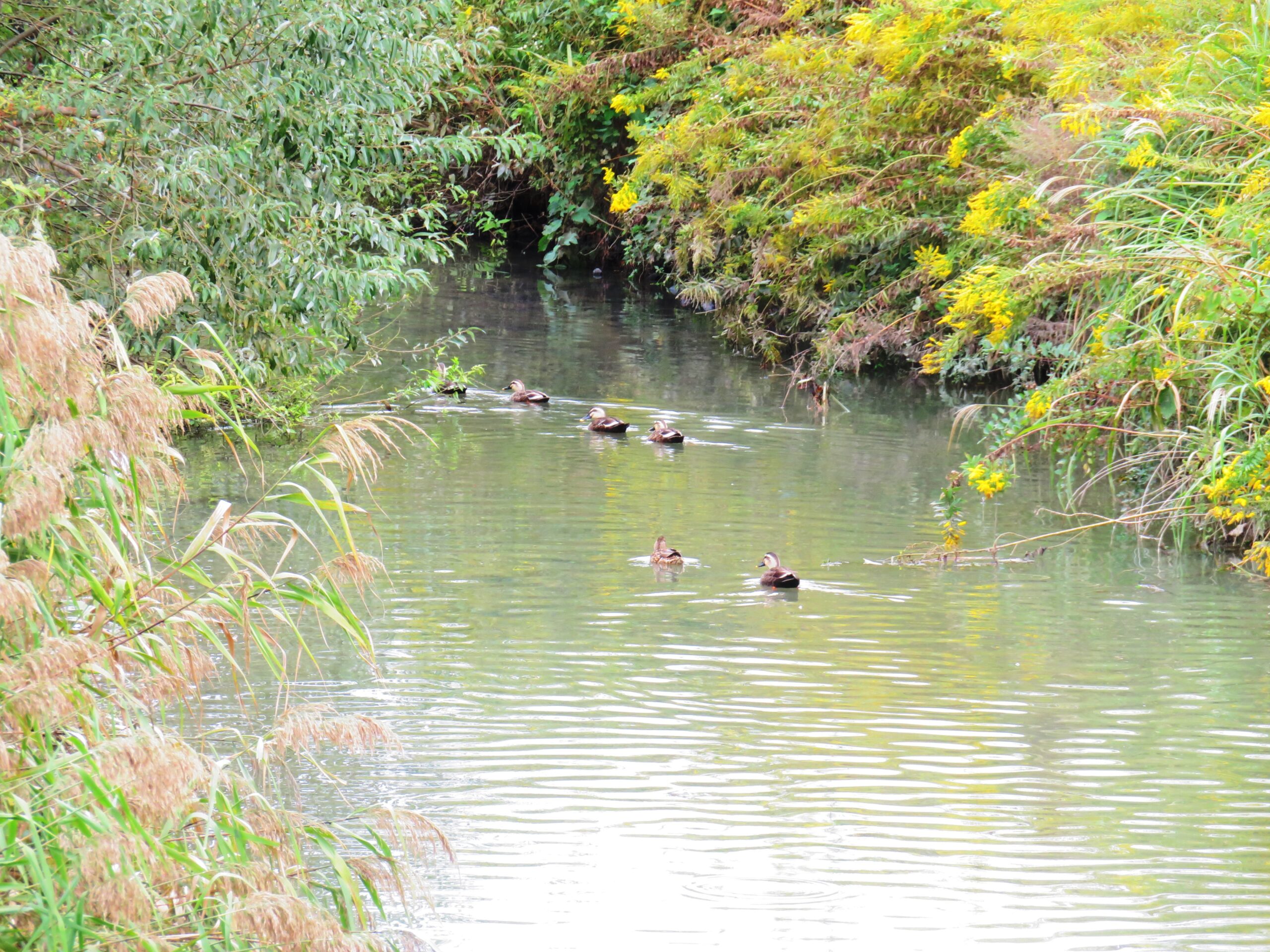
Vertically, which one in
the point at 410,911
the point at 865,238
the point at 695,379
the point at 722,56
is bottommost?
the point at 410,911

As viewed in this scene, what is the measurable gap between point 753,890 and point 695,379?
10.3 meters

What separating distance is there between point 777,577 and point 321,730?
4607mm

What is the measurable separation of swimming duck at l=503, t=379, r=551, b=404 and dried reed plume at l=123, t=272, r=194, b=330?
9031 mm

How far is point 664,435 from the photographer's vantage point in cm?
1132

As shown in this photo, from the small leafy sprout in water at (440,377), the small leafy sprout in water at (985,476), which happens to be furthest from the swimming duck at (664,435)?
the small leafy sprout in water at (985,476)

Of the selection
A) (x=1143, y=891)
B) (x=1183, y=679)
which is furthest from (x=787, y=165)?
(x=1143, y=891)

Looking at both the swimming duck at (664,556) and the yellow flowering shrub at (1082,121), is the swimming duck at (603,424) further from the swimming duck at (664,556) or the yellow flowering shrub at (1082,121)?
the yellow flowering shrub at (1082,121)

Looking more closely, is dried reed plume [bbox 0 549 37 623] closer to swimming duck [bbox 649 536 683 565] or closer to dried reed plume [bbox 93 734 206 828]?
dried reed plume [bbox 93 734 206 828]

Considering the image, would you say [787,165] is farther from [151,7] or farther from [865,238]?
[151,7]

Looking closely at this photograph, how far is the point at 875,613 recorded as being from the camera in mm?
7441

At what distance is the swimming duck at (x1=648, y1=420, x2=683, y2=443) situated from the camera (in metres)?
11.3

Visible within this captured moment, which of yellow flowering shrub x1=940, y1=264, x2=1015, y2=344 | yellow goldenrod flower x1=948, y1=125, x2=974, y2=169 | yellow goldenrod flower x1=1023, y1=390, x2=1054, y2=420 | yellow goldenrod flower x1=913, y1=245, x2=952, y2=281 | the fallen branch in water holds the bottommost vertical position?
the fallen branch in water

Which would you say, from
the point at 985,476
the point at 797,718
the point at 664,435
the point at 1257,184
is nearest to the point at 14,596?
the point at 797,718

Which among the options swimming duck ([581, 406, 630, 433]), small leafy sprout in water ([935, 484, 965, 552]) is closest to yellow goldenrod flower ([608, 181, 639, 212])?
swimming duck ([581, 406, 630, 433])
